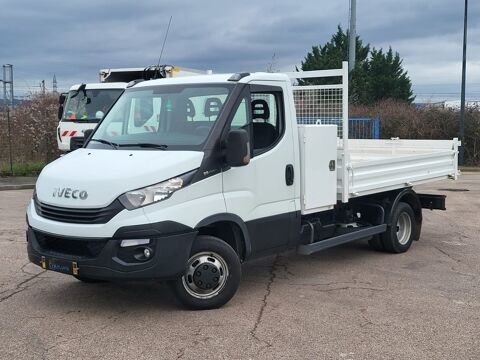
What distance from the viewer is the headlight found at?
197 inches

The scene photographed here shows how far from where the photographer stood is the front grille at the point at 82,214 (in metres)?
4.99

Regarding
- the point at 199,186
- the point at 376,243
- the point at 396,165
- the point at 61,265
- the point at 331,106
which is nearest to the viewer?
the point at 61,265

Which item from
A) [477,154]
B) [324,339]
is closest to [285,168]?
[324,339]

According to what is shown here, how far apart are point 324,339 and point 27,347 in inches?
96.2

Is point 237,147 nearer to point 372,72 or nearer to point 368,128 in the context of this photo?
point 368,128

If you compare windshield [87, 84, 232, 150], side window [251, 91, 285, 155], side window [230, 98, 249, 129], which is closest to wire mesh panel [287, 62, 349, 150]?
→ side window [251, 91, 285, 155]

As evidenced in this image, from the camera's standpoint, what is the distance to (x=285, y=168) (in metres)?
6.18

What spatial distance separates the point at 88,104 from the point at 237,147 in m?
10.4

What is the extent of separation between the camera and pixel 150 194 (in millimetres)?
5062

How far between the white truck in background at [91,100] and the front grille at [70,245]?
30.1 feet

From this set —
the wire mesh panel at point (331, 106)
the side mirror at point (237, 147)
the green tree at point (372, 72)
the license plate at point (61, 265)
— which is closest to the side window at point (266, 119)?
the side mirror at point (237, 147)

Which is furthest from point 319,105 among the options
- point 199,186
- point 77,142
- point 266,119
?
point 77,142

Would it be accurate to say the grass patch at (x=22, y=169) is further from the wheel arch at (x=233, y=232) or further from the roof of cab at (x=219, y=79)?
the wheel arch at (x=233, y=232)

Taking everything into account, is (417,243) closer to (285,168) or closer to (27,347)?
(285,168)
